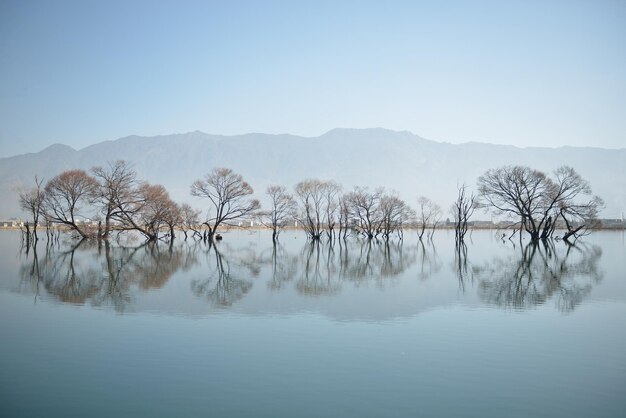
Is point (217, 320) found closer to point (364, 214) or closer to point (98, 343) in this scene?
point (98, 343)

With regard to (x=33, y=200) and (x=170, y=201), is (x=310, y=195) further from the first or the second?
(x=33, y=200)

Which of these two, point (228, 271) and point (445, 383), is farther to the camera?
point (228, 271)

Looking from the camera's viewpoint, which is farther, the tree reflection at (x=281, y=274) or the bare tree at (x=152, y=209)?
the bare tree at (x=152, y=209)

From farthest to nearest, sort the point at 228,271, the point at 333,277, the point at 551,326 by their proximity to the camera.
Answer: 1. the point at 228,271
2. the point at 333,277
3. the point at 551,326

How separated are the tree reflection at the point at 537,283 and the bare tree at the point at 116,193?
4398cm

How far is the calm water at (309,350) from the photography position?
8125mm

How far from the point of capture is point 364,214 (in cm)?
8338

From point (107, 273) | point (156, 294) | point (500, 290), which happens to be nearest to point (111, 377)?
point (156, 294)

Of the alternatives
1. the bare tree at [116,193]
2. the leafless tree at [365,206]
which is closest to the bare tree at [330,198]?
the leafless tree at [365,206]

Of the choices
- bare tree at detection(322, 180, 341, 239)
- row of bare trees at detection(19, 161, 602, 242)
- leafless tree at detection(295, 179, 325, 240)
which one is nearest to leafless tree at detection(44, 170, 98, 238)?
row of bare trees at detection(19, 161, 602, 242)

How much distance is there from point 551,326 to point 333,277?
12.8m

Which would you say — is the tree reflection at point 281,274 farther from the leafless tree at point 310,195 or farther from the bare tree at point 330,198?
the bare tree at point 330,198

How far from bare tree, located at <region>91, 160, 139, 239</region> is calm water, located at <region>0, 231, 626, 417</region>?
131ft

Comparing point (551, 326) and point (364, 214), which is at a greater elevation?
point (364, 214)
